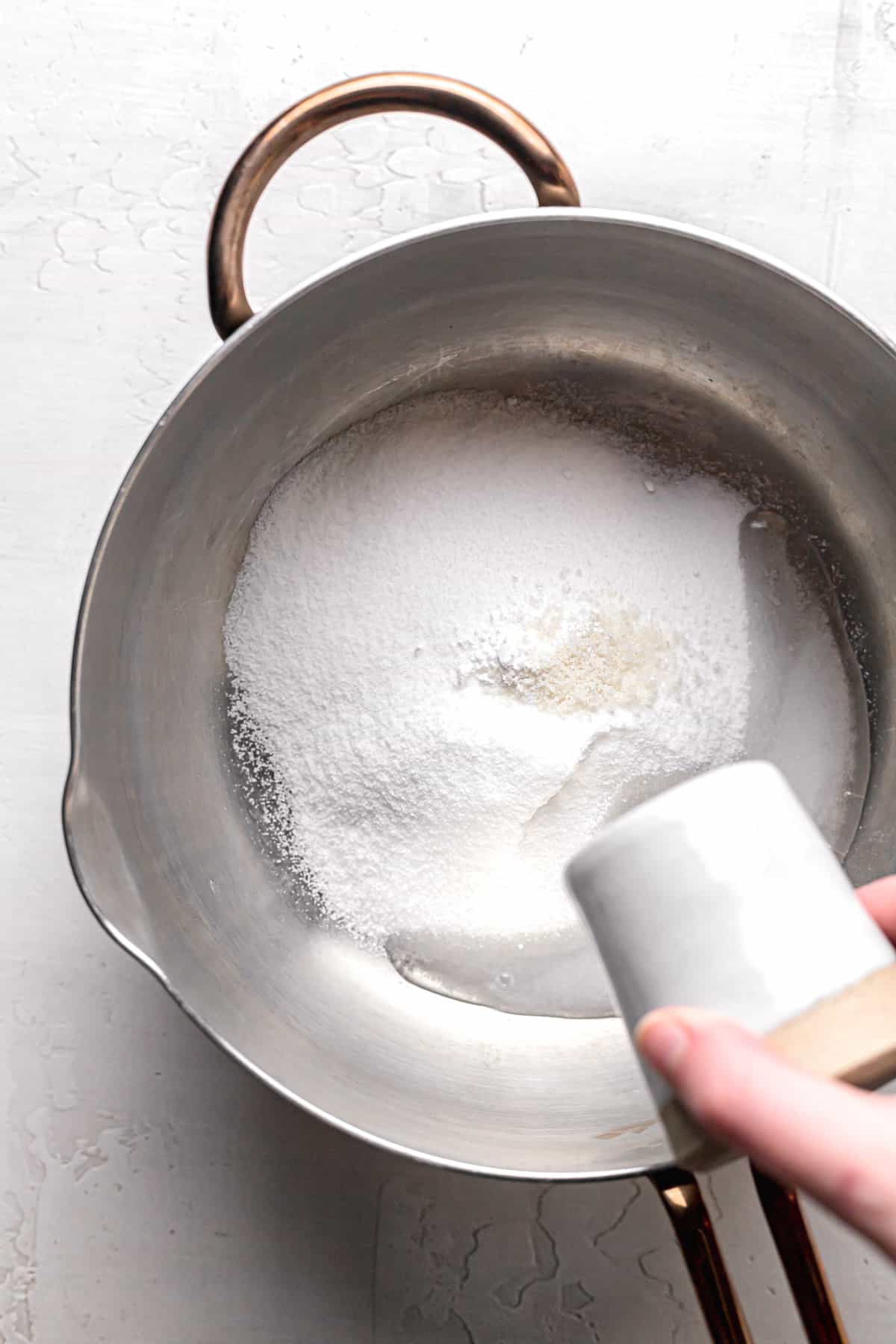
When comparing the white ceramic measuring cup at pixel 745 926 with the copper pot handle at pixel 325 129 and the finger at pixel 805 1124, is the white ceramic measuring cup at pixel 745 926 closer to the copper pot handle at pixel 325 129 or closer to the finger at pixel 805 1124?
the finger at pixel 805 1124

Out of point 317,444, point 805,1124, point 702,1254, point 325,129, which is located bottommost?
point 702,1254

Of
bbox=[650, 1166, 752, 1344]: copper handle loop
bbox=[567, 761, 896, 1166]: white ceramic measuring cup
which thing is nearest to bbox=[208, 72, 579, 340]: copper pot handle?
bbox=[567, 761, 896, 1166]: white ceramic measuring cup

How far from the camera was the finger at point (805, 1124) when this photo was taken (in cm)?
31

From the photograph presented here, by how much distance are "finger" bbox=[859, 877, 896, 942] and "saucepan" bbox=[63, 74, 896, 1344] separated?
5.9 inches

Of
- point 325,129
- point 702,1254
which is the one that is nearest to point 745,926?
point 702,1254

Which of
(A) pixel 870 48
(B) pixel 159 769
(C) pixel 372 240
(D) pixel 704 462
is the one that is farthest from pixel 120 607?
(A) pixel 870 48

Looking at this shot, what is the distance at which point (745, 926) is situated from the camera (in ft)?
1.15

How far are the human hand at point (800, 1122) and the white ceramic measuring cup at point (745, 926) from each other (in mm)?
19

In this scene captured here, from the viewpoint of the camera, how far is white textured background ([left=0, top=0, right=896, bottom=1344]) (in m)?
0.60

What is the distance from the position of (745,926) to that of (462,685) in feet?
0.99

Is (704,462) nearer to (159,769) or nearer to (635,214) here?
(635,214)

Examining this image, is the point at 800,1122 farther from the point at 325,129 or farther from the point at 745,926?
the point at 325,129

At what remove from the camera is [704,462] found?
0.68 m

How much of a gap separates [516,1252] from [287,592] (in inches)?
15.4
